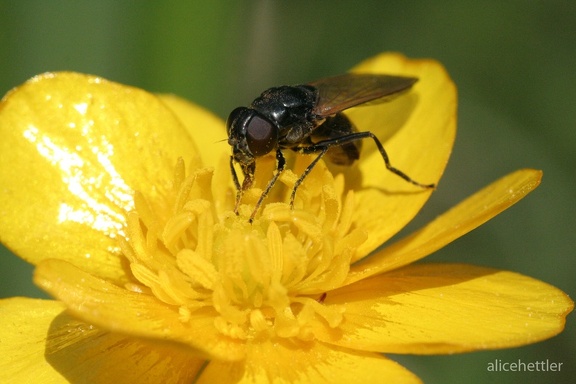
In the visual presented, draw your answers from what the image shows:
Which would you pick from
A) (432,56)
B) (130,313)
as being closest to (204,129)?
(130,313)

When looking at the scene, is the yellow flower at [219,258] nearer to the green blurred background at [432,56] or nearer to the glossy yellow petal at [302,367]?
the glossy yellow petal at [302,367]

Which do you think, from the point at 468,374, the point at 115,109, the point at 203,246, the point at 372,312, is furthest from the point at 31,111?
the point at 468,374

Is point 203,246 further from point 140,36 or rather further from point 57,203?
point 140,36

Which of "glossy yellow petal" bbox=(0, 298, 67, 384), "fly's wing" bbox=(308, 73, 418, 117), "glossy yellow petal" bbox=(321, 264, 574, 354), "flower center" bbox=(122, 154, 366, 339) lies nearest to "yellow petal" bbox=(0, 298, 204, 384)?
"glossy yellow petal" bbox=(0, 298, 67, 384)

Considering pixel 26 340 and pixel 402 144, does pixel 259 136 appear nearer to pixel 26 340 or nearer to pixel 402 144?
pixel 402 144

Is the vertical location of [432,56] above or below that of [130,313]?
below

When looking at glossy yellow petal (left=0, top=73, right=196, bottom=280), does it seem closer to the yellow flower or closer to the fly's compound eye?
the yellow flower

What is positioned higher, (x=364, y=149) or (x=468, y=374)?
(x=364, y=149)
